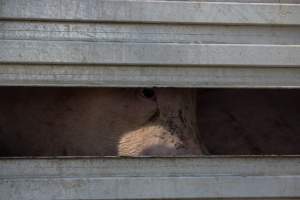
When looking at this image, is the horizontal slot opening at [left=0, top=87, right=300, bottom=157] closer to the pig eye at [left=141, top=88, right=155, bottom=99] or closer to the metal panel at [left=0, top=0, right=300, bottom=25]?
the pig eye at [left=141, top=88, right=155, bottom=99]

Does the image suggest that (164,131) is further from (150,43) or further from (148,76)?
(150,43)

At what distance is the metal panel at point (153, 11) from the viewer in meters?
2.01

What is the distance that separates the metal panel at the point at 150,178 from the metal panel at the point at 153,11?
471 millimetres

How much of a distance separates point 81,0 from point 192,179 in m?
0.70

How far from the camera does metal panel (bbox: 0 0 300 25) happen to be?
2.01 m

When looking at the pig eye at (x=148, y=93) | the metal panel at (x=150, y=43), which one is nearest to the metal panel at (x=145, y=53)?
the metal panel at (x=150, y=43)

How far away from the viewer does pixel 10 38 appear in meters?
1.99

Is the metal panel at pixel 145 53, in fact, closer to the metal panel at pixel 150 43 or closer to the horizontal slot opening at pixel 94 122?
the metal panel at pixel 150 43

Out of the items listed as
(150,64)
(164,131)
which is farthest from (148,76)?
(164,131)

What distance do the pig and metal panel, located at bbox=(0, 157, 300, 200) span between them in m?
0.08

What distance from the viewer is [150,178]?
2.02 metres

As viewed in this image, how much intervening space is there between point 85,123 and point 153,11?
1.46ft

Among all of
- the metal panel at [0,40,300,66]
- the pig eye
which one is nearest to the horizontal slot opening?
the pig eye

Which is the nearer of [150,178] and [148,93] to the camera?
[150,178]
